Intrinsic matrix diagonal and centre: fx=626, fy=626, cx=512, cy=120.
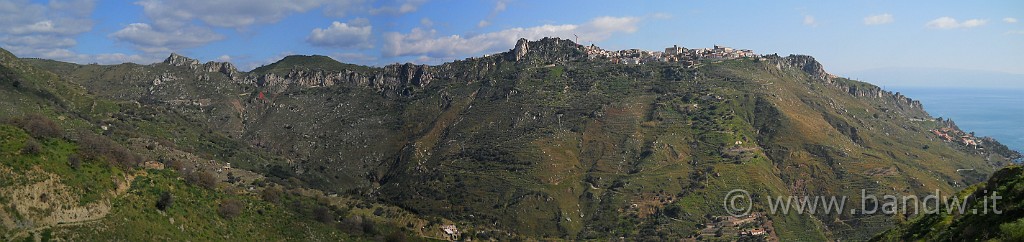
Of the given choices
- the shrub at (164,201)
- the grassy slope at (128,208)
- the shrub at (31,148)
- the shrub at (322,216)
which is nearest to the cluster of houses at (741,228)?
the grassy slope at (128,208)

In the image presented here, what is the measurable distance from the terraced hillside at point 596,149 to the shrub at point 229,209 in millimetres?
48478

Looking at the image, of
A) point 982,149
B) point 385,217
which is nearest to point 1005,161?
point 982,149

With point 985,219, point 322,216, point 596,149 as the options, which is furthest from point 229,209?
point 596,149

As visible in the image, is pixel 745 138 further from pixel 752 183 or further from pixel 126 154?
pixel 126 154

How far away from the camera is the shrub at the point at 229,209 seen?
2259 inches

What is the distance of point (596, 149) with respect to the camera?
466 feet

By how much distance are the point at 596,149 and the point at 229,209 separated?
3762 inches

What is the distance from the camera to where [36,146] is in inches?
1775

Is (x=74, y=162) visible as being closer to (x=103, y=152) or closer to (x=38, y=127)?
(x=103, y=152)

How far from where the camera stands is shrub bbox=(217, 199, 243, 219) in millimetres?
57369

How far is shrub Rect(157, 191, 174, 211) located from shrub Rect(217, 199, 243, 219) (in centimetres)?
656

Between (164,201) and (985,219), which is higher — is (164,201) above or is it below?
below

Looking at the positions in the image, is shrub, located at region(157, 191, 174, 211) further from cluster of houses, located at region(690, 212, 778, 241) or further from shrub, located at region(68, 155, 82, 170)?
cluster of houses, located at region(690, 212, 778, 241)

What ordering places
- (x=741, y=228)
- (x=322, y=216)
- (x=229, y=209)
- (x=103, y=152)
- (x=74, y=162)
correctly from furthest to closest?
(x=741, y=228), (x=322, y=216), (x=229, y=209), (x=103, y=152), (x=74, y=162)
